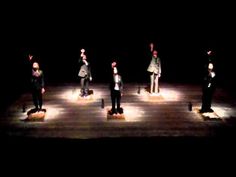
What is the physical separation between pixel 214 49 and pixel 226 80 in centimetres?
751

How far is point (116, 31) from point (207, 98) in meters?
19.7

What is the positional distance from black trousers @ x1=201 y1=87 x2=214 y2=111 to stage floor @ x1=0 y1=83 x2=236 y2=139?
45cm

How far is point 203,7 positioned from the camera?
3475 centimetres

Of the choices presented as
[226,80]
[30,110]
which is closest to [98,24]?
[226,80]

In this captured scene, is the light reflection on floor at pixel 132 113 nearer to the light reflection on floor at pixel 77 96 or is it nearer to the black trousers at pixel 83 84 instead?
the light reflection on floor at pixel 77 96

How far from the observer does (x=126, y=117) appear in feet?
56.8

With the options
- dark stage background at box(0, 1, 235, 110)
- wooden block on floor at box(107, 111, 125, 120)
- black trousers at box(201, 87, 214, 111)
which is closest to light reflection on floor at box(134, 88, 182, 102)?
black trousers at box(201, 87, 214, 111)

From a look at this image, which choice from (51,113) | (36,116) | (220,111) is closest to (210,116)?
(220,111)

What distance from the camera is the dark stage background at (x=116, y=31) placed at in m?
34.1

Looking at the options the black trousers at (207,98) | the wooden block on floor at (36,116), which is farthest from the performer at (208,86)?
the wooden block on floor at (36,116)

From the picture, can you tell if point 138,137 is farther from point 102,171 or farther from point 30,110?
point 30,110

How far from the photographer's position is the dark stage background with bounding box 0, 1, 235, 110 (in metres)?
34.1

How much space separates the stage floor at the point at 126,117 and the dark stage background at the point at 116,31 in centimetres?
1204

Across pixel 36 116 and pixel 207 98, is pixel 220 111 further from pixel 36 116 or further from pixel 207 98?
pixel 36 116
